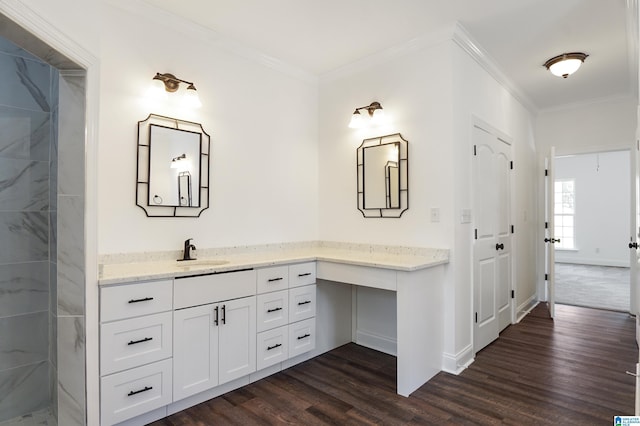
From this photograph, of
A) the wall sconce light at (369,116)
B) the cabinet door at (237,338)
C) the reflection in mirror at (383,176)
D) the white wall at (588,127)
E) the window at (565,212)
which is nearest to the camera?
the cabinet door at (237,338)

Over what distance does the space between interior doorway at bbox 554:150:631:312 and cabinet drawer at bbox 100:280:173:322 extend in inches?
289

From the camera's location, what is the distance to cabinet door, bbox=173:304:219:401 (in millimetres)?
2098

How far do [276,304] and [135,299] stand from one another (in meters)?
1.00

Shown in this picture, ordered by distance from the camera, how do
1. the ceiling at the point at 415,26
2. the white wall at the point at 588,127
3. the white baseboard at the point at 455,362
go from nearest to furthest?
1. the ceiling at the point at 415,26
2. the white baseboard at the point at 455,362
3. the white wall at the point at 588,127

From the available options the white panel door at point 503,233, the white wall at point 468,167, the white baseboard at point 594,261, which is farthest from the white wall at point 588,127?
the white baseboard at point 594,261

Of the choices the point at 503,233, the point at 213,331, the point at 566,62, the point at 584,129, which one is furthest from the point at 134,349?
the point at 584,129

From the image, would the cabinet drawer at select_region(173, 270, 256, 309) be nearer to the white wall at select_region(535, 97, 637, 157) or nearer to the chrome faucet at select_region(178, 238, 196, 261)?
the chrome faucet at select_region(178, 238, 196, 261)

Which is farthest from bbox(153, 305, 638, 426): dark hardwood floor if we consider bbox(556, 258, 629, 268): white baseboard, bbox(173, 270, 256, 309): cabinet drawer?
bbox(556, 258, 629, 268): white baseboard

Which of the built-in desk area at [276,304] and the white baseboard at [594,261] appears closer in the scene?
the built-in desk area at [276,304]

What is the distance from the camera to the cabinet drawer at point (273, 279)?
8.29 feet

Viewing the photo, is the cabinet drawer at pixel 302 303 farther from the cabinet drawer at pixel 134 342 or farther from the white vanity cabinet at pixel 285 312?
the cabinet drawer at pixel 134 342

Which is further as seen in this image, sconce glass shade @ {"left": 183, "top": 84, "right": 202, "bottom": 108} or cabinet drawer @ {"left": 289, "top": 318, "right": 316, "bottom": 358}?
cabinet drawer @ {"left": 289, "top": 318, "right": 316, "bottom": 358}

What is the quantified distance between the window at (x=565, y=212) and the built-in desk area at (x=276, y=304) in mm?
7501

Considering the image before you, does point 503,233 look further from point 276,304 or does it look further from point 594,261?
point 594,261
